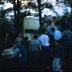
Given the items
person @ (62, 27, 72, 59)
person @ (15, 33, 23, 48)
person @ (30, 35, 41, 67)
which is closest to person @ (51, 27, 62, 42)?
person @ (62, 27, 72, 59)

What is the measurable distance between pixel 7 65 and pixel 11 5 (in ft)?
6.87

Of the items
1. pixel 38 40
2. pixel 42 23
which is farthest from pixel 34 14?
pixel 38 40

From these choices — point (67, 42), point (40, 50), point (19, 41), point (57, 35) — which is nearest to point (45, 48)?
point (40, 50)

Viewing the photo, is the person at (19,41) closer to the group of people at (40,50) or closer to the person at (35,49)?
the group of people at (40,50)

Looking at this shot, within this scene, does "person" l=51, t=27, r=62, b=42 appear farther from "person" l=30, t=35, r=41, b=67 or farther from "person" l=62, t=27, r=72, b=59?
"person" l=30, t=35, r=41, b=67

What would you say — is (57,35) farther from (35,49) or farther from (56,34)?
(35,49)

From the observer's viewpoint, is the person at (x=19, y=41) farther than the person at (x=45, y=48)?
Yes

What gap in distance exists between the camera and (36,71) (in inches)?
328

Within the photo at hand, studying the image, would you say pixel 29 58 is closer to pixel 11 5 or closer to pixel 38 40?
pixel 38 40

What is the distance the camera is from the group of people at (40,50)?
8.19 metres

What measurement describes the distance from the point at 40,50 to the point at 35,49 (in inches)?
6.9

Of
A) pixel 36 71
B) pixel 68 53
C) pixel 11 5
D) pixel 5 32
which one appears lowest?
pixel 36 71

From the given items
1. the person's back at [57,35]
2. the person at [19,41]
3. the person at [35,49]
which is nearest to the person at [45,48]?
the person at [35,49]

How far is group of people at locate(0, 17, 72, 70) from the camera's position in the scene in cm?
819
